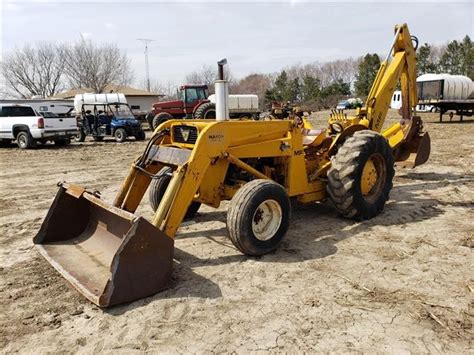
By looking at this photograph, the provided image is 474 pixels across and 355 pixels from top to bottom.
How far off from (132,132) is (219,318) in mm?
17044

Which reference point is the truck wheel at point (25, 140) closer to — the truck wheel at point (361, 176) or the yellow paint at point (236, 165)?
the yellow paint at point (236, 165)

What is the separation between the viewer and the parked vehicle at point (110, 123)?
19641mm

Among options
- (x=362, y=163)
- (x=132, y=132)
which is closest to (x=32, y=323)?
(x=362, y=163)

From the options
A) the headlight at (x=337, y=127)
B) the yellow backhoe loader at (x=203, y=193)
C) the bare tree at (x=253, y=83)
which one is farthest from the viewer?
the bare tree at (x=253, y=83)

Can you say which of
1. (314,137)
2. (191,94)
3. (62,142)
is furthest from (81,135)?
(314,137)

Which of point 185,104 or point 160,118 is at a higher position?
point 185,104

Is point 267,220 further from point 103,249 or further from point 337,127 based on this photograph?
point 337,127

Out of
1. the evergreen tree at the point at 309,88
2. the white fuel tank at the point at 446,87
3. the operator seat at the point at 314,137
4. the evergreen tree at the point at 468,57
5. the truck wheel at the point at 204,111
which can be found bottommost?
the operator seat at the point at 314,137

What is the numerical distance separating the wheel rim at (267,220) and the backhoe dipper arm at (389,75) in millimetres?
3297

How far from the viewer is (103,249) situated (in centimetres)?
468

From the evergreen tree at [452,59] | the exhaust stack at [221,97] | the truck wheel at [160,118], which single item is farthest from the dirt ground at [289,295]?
the evergreen tree at [452,59]

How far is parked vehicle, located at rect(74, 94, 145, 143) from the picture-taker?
1964 centimetres

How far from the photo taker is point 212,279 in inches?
170

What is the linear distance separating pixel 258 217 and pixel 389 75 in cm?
405
